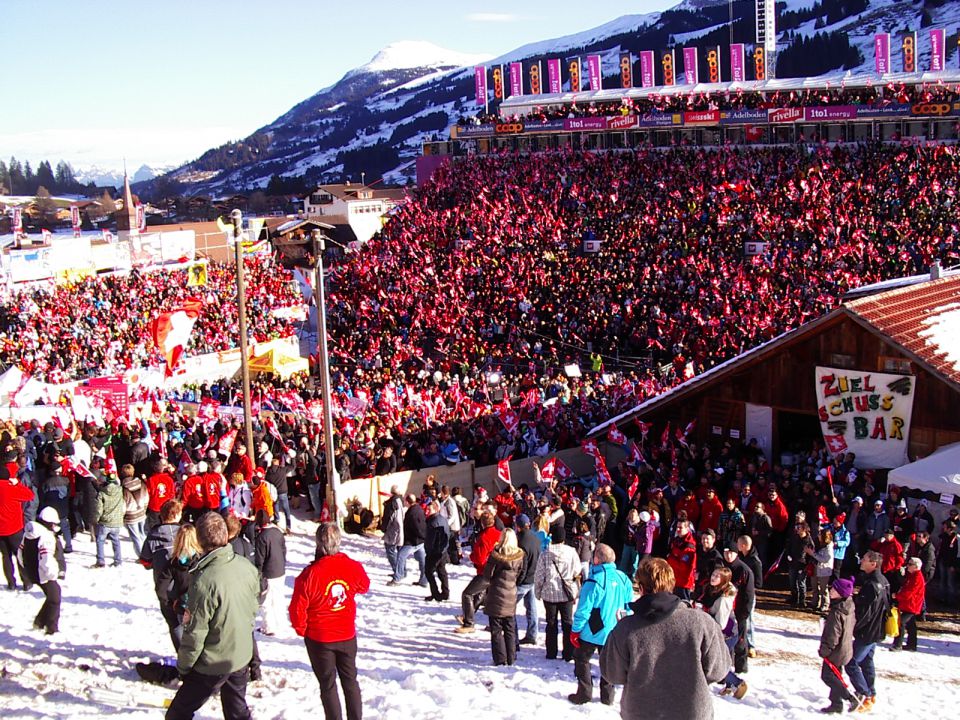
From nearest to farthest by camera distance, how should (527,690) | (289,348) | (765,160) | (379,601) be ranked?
1. (527,690)
2. (379,601)
3. (289,348)
4. (765,160)

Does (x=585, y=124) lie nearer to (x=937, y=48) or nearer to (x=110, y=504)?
(x=937, y=48)

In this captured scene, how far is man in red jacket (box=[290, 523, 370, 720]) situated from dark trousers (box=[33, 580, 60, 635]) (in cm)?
330

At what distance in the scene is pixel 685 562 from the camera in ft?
30.3

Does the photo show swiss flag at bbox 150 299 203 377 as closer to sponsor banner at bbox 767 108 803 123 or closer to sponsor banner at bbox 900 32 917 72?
sponsor banner at bbox 767 108 803 123

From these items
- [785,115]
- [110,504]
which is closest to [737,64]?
[785,115]

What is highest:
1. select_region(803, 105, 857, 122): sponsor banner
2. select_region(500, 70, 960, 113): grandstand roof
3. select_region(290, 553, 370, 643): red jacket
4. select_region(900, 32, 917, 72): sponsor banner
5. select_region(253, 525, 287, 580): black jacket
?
select_region(900, 32, 917, 72): sponsor banner

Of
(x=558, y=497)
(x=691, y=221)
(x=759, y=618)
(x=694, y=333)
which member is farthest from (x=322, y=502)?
(x=691, y=221)

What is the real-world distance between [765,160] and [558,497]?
2624 cm

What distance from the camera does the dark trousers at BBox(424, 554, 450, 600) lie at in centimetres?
1041

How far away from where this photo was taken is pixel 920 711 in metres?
7.87

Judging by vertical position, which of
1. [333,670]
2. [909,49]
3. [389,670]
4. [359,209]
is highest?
[909,49]

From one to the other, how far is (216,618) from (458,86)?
168m

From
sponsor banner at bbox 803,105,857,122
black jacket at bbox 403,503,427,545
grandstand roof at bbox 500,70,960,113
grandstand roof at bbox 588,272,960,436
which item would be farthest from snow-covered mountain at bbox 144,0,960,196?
black jacket at bbox 403,503,427,545

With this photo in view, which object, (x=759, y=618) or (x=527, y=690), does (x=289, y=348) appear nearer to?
(x=759, y=618)
